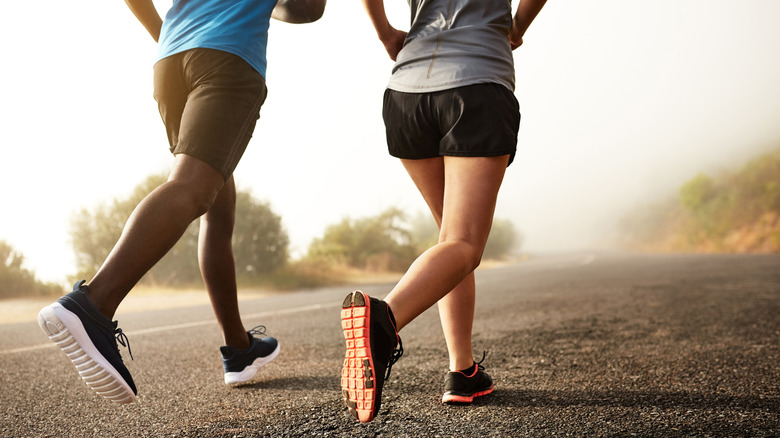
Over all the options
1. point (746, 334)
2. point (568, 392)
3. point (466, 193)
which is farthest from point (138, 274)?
point (746, 334)

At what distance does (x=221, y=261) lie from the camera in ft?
7.15

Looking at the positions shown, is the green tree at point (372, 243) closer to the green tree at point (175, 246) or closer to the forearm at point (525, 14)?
the green tree at point (175, 246)

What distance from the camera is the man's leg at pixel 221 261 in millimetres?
2170

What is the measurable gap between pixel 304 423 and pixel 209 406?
454 millimetres

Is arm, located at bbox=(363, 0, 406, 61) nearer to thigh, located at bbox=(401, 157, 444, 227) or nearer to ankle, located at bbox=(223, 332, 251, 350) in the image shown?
thigh, located at bbox=(401, 157, 444, 227)

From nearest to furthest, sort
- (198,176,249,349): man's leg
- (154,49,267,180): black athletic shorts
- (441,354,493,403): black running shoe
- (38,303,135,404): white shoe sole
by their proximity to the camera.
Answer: (38,303,135,404): white shoe sole < (154,49,267,180): black athletic shorts < (441,354,493,403): black running shoe < (198,176,249,349): man's leg

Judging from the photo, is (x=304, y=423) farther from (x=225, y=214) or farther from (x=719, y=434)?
(x=719, y=434)

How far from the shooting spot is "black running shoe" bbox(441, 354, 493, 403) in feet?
6.11

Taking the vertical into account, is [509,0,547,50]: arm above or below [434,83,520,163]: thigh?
above

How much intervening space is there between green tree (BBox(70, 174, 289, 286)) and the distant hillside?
88.6ft

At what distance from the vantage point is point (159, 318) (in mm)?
5234

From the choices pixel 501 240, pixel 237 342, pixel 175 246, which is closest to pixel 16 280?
pixel 175 246

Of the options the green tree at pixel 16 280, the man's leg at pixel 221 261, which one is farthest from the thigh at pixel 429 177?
the green tree at pixel 16 280

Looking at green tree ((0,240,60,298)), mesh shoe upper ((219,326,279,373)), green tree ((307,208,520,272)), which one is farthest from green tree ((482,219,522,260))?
mesh shoe upper ((219,326,279,373))
